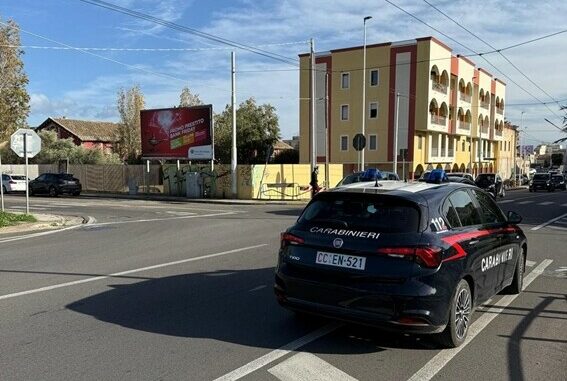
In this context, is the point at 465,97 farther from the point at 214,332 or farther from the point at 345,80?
the point at 214,332

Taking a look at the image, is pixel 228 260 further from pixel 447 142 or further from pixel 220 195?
pixel 447 142

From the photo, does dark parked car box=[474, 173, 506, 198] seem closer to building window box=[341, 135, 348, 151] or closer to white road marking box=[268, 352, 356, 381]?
building window box=[341, 135, 348, 151]

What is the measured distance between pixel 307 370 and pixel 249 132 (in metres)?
54.6

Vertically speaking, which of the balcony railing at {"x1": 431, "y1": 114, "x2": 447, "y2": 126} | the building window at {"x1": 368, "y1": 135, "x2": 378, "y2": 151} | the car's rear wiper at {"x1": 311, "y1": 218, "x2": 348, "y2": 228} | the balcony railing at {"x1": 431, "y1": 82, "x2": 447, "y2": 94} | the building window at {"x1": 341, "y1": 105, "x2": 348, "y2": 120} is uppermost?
the balcony railing at {"x1": 431, "y1": 82, "x2": 447, "y2": 94}

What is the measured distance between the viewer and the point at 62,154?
179 ft

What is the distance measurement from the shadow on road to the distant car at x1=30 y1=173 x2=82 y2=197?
29.5 meters

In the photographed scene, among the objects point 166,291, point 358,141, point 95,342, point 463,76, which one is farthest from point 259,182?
point 463,76

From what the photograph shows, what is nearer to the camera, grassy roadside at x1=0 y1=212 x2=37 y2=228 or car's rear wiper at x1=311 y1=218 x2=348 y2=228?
car's rear wiper at x1=311 y1=218 x2=348 y2=228

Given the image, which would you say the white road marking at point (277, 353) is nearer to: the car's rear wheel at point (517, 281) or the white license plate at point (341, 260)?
the white license plate at point (341, 260)

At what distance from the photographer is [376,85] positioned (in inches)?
1956

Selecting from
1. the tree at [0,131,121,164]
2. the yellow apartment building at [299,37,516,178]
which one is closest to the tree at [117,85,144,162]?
the tree at [0,131,121,164]

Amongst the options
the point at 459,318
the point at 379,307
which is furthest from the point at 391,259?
the point at 459,318

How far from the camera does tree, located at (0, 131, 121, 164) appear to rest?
176ft

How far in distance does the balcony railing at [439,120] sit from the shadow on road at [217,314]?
151 feet
